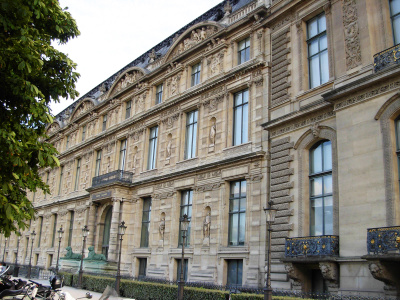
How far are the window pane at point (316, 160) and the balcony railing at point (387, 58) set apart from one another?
4402 millimetres

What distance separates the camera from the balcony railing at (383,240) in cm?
1359

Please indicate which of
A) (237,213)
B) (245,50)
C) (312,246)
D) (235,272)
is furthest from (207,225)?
(245,50)

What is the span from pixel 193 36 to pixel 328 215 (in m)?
17.0

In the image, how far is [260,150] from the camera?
22.6 meters

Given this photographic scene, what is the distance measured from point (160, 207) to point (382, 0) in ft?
60.9

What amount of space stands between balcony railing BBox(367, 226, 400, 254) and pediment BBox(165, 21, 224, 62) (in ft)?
56.3

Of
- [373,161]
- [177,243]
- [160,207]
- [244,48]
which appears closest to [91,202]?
[160,207]

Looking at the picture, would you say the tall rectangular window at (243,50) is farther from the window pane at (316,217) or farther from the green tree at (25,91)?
the green tree at (25,91)

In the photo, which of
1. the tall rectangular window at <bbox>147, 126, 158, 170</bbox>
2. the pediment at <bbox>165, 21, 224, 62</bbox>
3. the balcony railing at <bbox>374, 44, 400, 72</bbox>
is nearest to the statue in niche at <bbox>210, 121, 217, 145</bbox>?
the pediment at <bbox>165, 21, 224, 62</bbox>

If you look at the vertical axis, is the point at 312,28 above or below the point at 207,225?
above

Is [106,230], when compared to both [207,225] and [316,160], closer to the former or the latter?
[207,225]

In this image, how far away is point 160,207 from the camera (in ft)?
96.5

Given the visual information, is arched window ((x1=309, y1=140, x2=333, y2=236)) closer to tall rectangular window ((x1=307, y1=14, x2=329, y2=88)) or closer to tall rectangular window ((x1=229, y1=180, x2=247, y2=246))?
tall rectangular window ((x1=307, y1=14, x2=329, y2=88))

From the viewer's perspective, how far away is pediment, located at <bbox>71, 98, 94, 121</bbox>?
4347 cm
